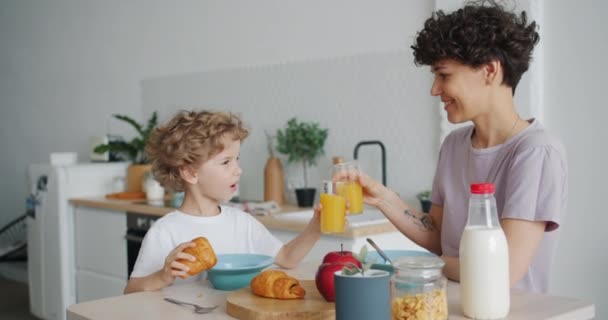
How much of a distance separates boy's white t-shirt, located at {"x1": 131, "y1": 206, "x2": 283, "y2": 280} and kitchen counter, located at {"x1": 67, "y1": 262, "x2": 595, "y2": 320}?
223 mm

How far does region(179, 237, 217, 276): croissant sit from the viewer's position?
1.69 m

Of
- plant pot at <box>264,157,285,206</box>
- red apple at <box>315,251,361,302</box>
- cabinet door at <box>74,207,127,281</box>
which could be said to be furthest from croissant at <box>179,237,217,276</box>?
cabinet door at <box>74,207,127,281</box>

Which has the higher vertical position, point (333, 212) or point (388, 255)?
point (333, 212)

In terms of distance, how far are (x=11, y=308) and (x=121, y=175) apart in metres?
1.51

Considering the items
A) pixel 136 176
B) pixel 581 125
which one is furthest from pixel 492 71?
pixel 136 176

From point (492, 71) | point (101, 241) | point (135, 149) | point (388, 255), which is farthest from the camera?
point (135, 149)

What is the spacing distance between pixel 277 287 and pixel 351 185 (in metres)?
0.54

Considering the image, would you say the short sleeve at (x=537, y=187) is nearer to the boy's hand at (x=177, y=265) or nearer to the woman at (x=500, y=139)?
the woman at (x=500, y=139)

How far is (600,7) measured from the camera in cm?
279

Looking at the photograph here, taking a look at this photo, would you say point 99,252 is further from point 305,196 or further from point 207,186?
point 207,186

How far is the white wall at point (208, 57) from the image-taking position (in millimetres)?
2852

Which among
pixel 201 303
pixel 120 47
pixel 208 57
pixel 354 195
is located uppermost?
pixel 120 47

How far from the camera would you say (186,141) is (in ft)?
7.16

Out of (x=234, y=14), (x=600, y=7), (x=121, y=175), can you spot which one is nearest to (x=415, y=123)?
(x=600, y=7)
